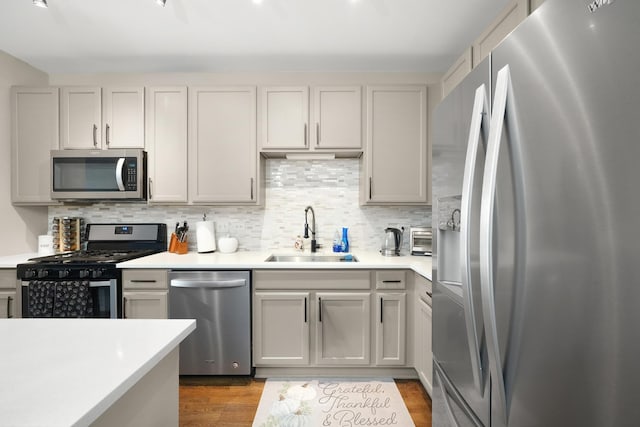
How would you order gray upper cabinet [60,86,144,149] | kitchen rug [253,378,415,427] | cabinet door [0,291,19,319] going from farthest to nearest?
gray upper cabinet [60,86,144,149] → cabinet door [0,291,19,319] → kitchen rug [253,378,415,427]

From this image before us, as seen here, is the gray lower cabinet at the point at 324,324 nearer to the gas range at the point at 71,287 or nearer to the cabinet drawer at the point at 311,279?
the cabinet drawer at the point at 311,279

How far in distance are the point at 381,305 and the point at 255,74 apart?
2310mm

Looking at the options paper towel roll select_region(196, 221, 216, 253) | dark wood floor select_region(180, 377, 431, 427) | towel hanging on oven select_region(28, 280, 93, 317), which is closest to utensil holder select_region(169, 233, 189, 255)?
paper towel roll select_region(196, 221, 216, 253)

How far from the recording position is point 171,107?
2.66 m

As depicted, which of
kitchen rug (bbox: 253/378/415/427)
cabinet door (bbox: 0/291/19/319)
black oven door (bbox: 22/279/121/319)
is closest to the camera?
kitchen rug (bbox: 253/378/415/427)

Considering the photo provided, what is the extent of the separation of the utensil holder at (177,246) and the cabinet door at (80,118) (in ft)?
3.34

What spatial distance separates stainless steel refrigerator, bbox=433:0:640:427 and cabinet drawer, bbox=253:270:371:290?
142 cm

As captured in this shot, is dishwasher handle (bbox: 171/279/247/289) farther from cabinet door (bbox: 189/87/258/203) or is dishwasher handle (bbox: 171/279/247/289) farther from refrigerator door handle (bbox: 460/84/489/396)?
refrigerator door handle (bbox: 460/84/489/396)

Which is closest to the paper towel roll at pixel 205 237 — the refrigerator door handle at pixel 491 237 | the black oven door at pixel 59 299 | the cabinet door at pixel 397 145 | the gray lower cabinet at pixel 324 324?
the gray lower cabinet at pixel 324 324

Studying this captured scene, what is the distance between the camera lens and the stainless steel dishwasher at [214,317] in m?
2.29

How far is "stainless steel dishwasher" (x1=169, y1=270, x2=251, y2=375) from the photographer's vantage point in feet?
7.53

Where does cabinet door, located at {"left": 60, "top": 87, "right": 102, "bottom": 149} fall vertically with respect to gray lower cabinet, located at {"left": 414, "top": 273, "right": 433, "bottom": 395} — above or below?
above

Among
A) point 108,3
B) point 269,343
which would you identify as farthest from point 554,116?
point 108,3

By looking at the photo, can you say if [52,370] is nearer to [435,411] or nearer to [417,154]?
[435,411]
